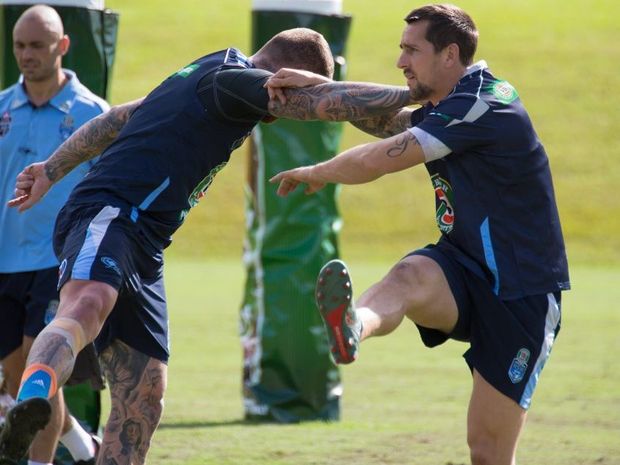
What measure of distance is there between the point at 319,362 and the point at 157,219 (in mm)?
4509

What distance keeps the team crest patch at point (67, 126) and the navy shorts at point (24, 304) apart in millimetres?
766

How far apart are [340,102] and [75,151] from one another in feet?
4.31

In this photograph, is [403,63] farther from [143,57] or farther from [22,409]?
[143,57]

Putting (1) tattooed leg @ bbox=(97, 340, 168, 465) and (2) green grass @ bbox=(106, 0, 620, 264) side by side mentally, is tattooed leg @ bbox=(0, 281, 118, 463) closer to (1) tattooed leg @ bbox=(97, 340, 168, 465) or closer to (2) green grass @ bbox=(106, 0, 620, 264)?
(1) tattooed leg @ bbox=(97, 340, 168, 465)

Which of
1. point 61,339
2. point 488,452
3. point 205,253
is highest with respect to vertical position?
point 61,339

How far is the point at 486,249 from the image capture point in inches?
233

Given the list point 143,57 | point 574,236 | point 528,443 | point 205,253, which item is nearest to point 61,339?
point 528,443

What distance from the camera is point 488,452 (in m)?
5.91

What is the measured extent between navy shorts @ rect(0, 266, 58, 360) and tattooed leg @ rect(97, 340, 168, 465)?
1.53m

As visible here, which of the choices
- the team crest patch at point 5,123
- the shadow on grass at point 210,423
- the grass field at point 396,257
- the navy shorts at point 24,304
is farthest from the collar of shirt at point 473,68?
the shadow on grass at point 210,423

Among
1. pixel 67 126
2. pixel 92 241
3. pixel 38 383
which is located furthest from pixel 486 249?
pixel 67 126

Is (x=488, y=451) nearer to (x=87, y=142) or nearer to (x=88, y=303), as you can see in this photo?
(x=88, y=303)

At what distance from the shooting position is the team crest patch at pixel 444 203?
608 centimetres

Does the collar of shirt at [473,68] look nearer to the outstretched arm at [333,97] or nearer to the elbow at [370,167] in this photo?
the outstretched arm at [333,97]
